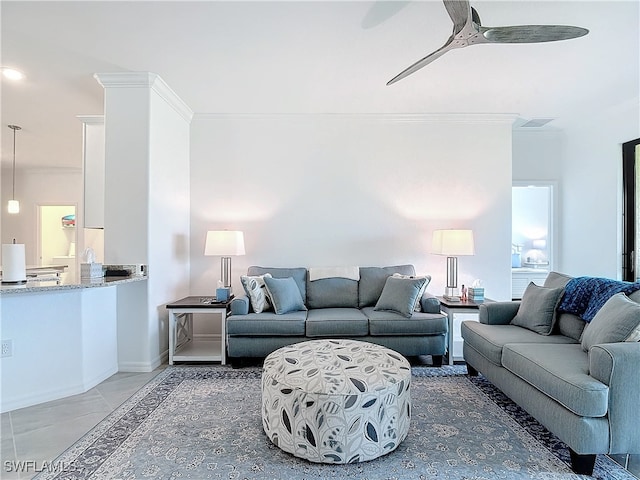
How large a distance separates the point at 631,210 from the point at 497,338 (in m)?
2.86

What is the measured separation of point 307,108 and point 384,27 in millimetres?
1770

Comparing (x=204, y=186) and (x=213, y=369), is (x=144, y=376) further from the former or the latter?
(x=204, y=186)

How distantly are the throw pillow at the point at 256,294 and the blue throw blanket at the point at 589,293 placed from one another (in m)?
2.58

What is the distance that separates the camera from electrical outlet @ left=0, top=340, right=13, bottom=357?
278 centimetres

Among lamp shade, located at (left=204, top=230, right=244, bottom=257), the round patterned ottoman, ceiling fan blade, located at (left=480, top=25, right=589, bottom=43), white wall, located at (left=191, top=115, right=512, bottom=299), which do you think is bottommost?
the round patterned ottoman

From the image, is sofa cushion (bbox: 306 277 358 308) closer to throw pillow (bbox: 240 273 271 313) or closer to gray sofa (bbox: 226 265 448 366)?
gray sofa (bbox: 226 265 448 366)

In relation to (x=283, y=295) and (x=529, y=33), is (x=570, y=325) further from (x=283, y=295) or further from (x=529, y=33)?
(x=283, y=295)

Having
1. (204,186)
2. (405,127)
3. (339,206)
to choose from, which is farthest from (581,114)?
(204,186)

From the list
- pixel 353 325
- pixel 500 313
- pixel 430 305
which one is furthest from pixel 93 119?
pixel 500 313

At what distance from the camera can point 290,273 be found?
4293mm

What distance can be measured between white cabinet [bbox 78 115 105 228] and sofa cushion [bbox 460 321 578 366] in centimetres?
363

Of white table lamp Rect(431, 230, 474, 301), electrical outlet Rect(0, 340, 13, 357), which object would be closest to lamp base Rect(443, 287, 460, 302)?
white table lamp Rect(431, 230, 474, 301)

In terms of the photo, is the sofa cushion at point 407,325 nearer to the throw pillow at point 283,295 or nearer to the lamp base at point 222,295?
the throw pillow at point 283,295

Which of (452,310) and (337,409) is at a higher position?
(452,310)
